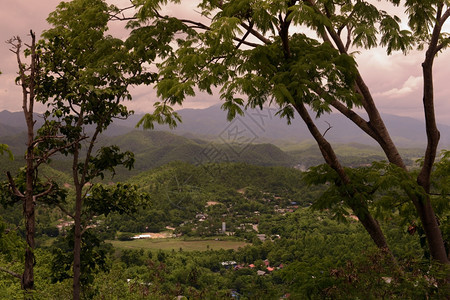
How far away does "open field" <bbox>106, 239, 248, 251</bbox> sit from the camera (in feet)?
243

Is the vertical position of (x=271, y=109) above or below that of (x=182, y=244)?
above

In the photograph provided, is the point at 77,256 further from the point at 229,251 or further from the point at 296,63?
the point at 229,251

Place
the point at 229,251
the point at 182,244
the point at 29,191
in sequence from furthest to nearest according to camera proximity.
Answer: the point at 182,244 → the point at 229,251 → the point at 29,191

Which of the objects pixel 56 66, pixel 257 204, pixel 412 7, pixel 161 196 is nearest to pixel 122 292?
pixel 56 66

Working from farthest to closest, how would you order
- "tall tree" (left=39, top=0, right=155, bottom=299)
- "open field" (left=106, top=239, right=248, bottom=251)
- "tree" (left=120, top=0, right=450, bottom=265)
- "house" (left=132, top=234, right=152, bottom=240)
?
"house" (left=132, top=234, right=152, bottom=240) < "open field" (left=106, top=239, right=248, bottom=251) < "tall tree" (left=39, top=0, right=155, bottom=299) < "tree" (left=120, top=0, right=450, bottom=265)

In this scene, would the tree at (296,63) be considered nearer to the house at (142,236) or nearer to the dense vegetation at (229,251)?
the dense vegetation at (229,251)

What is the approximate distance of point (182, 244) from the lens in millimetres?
77688

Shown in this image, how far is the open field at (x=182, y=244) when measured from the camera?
7406 centimetres

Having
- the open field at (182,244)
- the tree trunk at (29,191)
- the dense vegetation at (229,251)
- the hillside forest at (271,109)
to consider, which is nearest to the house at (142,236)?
the open field at (182,244)

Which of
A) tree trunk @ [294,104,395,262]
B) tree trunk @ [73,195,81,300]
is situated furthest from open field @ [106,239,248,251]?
tree trunk @ [294,104,395,262]

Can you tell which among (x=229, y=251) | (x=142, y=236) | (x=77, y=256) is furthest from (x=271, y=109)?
(x=142, y=236)

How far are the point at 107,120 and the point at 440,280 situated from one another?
274 inches

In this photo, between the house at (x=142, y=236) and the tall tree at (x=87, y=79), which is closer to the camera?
the tall tree at (x=87, y=79)

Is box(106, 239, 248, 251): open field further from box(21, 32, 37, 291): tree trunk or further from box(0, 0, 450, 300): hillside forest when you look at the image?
box(21, 32, 37, 291): tree trunk
